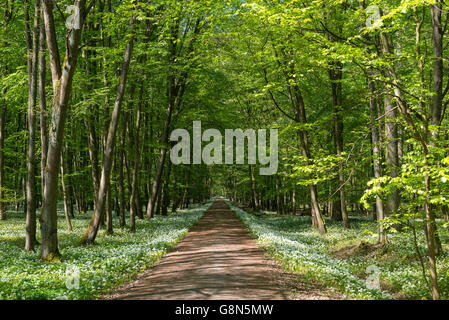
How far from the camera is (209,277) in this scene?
892 cm

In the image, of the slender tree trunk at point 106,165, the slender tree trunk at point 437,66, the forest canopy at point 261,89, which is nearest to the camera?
the forest canopy at point 261,89

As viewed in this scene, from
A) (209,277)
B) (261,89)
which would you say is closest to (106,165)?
(209,277)

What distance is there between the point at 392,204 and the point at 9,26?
21499 mm

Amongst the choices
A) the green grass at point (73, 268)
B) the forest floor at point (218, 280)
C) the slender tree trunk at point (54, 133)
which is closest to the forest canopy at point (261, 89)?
the slender tree trunk at point (54, 133)

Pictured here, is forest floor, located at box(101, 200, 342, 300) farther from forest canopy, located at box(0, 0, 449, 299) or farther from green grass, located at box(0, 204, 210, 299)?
forest canopy, located at box(0, 0, 449, 299)

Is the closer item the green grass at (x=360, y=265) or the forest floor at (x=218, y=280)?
the forest floor at (x=218, y=280)

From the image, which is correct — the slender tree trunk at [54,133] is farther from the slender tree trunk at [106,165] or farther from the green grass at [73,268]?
the slender tree trunk at [106,165]

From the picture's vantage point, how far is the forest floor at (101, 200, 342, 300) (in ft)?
24.3

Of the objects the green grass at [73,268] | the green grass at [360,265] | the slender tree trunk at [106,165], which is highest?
the slender tree trunk at [106,165]

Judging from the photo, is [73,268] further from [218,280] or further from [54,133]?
[54,133]

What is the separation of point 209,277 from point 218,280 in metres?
0.43

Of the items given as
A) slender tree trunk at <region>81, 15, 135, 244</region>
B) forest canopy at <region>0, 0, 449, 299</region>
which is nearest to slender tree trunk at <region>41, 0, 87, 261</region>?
forest canopy at <region>0, 0, 449, 299</region>

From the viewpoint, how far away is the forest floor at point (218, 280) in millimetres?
7395

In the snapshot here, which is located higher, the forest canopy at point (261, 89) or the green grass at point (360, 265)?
the forest canopy at point (261, 89)
